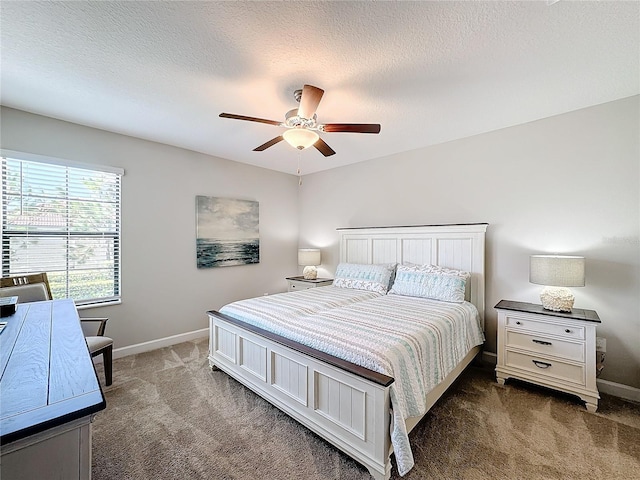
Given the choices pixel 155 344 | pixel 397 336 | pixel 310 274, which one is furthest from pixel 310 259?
pixel 397 336

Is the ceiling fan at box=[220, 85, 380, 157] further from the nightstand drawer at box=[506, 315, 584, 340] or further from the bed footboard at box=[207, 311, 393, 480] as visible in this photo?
the nightstand drawer at box=[506, 315, 584, 340]

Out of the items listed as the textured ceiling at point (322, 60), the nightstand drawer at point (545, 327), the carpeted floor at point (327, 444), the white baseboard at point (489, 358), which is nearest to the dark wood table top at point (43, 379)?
the carpeted floor at point (327, 444)

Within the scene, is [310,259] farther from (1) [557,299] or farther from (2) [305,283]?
(1) [557,299]

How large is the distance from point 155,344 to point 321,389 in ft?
8.81

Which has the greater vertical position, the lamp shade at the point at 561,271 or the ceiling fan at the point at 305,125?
the ceiling fan at the point at 305,125

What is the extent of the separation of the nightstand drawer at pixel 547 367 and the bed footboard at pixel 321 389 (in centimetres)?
180

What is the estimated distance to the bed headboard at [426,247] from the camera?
10.5ft

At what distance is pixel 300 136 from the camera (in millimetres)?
2355

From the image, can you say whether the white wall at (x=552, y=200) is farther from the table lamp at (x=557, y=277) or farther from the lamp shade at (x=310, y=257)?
the lamp shade at (x=310, y=257)

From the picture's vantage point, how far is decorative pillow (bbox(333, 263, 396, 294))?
141 inches

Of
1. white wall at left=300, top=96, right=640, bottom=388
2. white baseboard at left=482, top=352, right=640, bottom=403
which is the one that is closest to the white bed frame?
white wall at left=300, top=96, right=640, bottom=388

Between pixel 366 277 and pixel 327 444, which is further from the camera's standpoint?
pixel 366 277

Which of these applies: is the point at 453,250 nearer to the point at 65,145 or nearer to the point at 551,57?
the point at 551,57

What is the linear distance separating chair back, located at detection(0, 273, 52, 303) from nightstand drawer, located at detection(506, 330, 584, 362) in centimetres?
440
